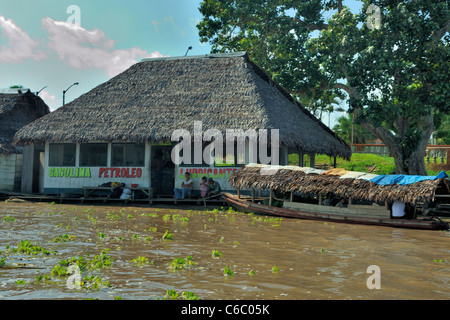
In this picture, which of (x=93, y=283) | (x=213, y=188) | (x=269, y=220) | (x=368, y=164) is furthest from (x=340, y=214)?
(x=368, y=164)

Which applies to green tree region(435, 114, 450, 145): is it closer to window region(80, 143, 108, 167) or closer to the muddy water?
the muddy water

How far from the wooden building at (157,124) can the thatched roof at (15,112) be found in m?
3.27

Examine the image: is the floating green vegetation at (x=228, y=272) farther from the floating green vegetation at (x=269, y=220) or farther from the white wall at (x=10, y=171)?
the white wall at (x=10, y=171)

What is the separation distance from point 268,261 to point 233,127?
32.5 ft

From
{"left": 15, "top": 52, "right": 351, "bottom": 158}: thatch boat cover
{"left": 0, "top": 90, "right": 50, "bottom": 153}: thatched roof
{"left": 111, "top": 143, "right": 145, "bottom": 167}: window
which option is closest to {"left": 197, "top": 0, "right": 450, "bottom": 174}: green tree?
{"left": 15, "top": 52, "right": 351, "bottom": 158}: thatch boat cover

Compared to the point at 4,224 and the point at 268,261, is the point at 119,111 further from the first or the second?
the point at 268,261

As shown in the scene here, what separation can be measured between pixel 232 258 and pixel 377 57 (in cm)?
1446

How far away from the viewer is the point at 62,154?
19.2m

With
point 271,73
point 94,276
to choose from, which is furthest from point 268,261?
point 271,73

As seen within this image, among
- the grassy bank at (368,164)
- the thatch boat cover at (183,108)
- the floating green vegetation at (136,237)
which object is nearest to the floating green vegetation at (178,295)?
the floating green vegetation at (136,237)

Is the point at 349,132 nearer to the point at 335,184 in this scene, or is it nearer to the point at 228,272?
the point at 335,184

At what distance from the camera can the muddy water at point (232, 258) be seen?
5.56 meters

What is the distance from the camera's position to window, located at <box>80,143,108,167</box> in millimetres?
18797

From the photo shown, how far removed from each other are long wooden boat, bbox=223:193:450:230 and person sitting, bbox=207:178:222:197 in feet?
5.99
